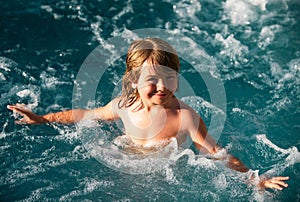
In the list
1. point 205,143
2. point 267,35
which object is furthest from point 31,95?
point 267,35

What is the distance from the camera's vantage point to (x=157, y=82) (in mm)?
2566

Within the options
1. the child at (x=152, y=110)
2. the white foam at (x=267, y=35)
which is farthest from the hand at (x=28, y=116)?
the white foam at (x=267, y=35)

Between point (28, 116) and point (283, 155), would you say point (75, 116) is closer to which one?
point (28, 116)

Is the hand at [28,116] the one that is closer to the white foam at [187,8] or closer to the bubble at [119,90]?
the bubble at [119,90]

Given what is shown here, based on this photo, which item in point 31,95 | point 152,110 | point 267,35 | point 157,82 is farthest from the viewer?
point 267,35

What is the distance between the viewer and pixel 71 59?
3.95m

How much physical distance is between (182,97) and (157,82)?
1.13 meters

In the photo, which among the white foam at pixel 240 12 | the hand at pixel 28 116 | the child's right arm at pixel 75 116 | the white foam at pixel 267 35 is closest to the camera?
the hand at pixel 28 116

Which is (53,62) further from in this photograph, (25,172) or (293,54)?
(293,54)

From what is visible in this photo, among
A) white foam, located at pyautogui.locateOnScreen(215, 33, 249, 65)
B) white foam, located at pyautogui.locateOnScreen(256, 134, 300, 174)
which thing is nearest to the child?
white foam, located at pyautogui.locateOnScreen(256, 134, 300, 174)

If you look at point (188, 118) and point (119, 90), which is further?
point (119, 90)

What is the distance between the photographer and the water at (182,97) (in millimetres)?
2779

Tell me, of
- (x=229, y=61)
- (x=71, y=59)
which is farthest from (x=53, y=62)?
(x=229, y=61)

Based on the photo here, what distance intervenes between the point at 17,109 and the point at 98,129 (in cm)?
62
